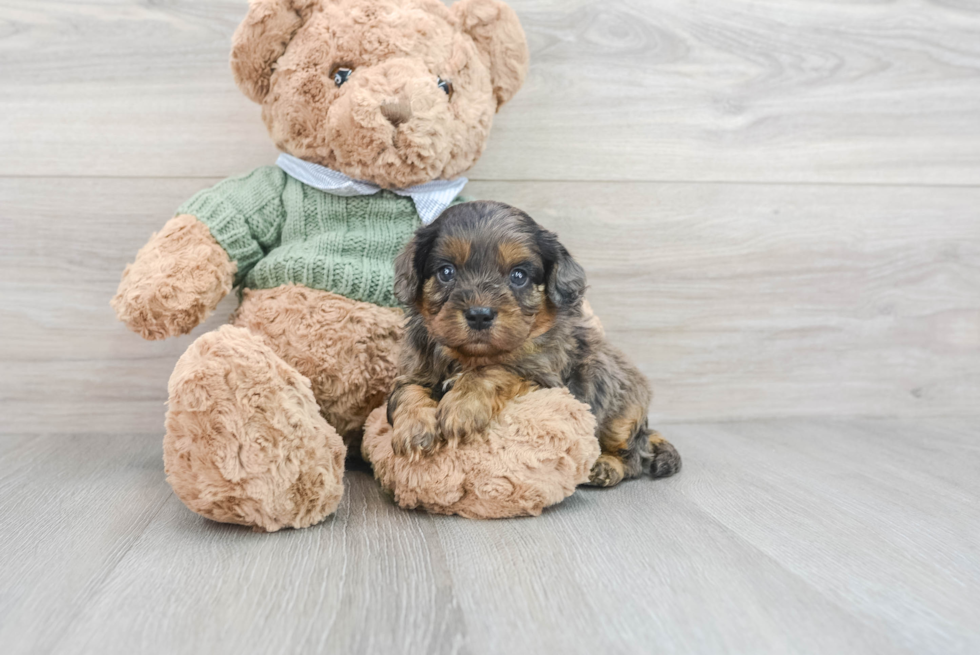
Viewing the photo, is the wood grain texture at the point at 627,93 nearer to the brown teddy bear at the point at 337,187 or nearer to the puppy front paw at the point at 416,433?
the brown teddy bear at the point at 337,187

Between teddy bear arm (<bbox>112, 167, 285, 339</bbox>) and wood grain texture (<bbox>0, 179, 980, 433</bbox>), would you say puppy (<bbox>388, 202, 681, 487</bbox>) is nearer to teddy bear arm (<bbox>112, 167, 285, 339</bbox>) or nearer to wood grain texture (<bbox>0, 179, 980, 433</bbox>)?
teddy bear arm (<bbox>112, 167, 285, 339</bbox>)

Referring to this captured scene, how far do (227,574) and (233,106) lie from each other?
130 centimetres

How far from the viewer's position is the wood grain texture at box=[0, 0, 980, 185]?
188cm

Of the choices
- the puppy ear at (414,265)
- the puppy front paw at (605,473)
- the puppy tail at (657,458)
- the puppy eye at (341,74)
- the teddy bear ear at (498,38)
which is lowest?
the puppy tail at (657,458)

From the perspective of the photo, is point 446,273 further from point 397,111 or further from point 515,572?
point 515,572

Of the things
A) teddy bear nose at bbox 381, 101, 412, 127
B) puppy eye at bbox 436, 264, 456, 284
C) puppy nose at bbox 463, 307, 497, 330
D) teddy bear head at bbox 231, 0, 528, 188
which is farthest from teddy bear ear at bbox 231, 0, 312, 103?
puppy nose at bbox 463, 307, 497, 330

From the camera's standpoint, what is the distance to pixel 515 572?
3.55ft

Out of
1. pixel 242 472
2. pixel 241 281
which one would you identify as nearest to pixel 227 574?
pixel 242 472

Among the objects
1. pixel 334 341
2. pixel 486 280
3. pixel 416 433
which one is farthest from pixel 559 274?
pixel 334 341

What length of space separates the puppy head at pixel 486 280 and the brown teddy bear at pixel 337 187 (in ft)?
0.72

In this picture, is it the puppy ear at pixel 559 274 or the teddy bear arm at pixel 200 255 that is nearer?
the puppy ear at pixel 559 274

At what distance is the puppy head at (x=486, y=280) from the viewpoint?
1.25 metres

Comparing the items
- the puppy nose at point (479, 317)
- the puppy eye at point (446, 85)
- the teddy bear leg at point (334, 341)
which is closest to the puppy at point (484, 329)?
the puppy nose at point (479, 317)

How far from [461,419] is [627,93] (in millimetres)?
1188
